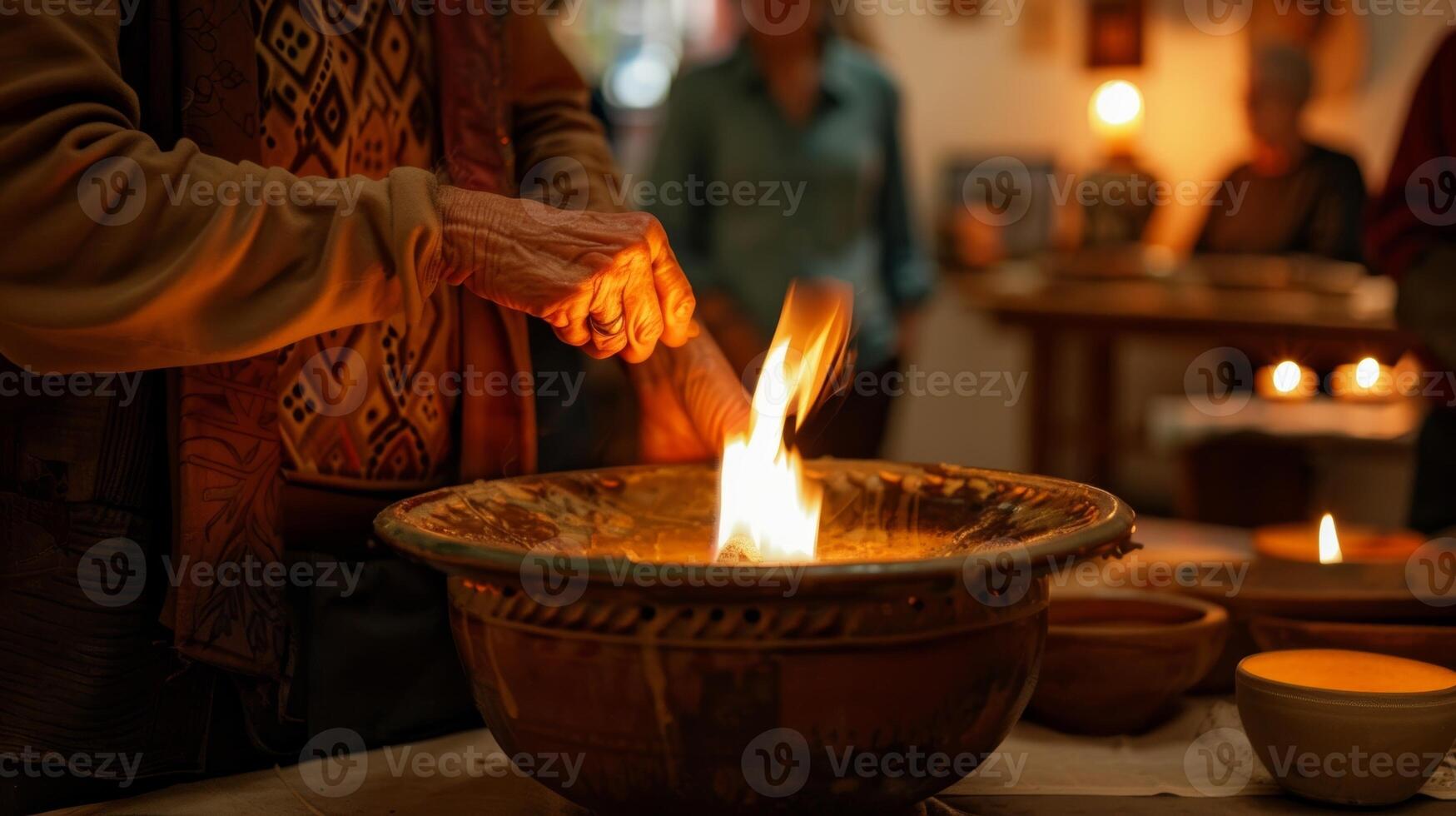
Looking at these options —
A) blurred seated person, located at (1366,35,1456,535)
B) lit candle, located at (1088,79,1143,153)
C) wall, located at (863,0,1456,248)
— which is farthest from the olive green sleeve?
lit candle, located at (1088,79,1143,153)

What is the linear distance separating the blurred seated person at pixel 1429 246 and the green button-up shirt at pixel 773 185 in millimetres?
1463

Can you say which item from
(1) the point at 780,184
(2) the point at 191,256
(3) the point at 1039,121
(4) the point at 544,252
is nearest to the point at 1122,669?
(4) the point at 544,252

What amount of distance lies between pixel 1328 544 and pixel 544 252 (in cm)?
125

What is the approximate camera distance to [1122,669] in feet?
5.23

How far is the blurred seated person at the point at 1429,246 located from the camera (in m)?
2.60

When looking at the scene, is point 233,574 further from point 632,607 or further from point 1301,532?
point 1301,532

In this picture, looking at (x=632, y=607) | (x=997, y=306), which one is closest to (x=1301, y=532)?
(x=632, y=607)

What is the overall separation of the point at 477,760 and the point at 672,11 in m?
8.14

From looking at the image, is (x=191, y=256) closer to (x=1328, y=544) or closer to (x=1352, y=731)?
(x=1352, y=731)

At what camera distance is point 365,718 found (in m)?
1.59

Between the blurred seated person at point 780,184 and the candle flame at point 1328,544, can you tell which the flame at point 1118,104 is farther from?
the candle flame at point 1328,544

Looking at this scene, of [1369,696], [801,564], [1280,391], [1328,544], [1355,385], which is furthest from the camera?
[1355,385]

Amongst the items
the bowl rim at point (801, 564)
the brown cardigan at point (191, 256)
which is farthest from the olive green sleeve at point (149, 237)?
the bowl rim at point (801, 564)

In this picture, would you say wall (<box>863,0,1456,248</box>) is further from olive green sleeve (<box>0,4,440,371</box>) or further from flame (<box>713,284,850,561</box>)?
olive green sleeve (<box>0,4,440,371</box>)
